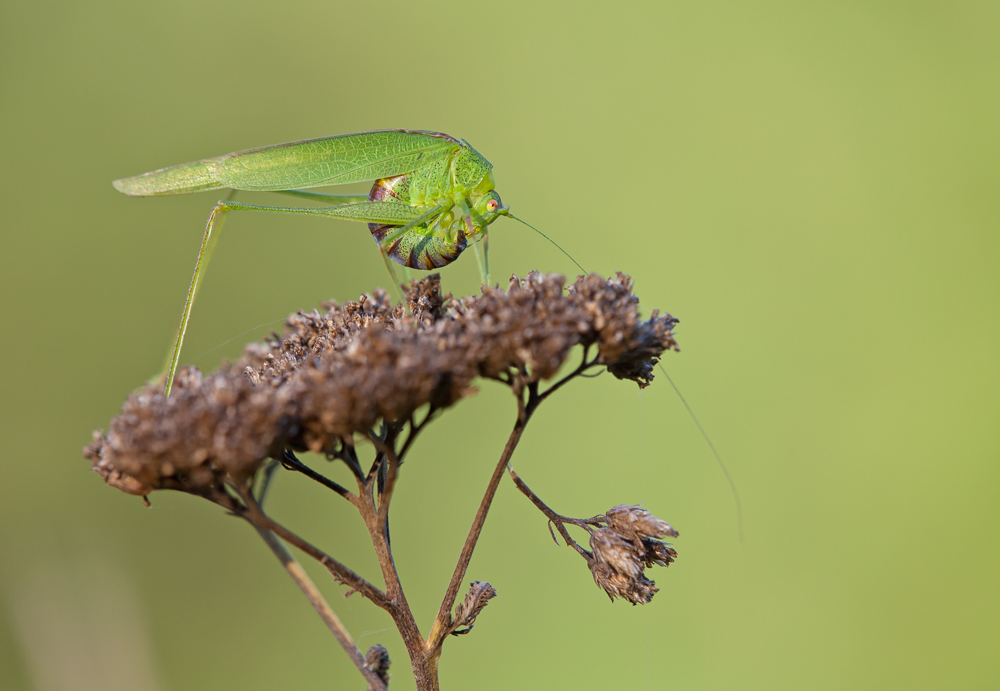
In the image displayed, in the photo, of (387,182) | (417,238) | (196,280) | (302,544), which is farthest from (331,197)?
(302,544)

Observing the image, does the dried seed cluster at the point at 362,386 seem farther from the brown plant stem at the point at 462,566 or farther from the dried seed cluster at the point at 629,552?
the dried seed cluster at the point at 629,552

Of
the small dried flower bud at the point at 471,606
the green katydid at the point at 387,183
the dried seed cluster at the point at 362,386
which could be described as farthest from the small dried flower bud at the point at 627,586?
the green katydid at the point at 387,183

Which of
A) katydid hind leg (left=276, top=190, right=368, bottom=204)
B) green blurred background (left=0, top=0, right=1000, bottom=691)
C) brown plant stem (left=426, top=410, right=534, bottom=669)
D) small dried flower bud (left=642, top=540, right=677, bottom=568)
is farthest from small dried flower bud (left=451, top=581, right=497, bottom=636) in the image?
green blurred background (left=0, top=0, right=1000, bottom=691)

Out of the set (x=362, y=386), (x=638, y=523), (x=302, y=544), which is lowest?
(x=638, y=523)

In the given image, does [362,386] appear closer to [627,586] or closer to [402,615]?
[402,615]

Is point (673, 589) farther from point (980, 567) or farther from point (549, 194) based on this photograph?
point (549, 194)

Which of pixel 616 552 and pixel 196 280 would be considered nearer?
pixel 616 552

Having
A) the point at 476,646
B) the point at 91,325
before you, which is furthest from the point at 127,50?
the point at 476,646
